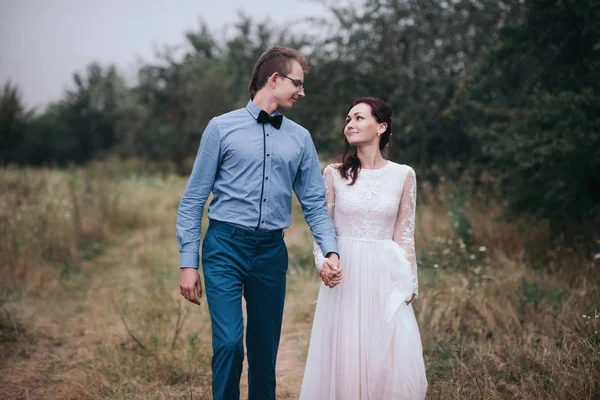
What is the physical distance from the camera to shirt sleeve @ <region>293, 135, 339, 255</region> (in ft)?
10.7

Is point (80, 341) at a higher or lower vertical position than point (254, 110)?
lower

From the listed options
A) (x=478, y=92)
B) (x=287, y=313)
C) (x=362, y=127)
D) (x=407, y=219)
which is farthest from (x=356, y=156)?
(x=478, y=92)

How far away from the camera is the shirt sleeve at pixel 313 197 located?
10.7 ft

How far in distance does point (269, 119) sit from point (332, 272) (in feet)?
3.13

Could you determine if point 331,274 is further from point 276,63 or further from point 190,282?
point 276,63

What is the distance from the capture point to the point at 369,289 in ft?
11.0

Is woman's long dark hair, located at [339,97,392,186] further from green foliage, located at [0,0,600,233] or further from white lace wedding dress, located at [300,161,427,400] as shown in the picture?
green foliage, located at [0,0,600,233]

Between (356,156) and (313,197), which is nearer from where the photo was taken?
(313,197)

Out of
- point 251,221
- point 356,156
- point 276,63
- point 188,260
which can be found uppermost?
point 276,63

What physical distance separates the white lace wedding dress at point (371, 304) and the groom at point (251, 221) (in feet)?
0.81

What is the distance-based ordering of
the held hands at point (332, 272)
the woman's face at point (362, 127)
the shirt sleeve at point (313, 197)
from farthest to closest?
the woman's face at point (362, 127) < the shirt sleeve at point (313, 197) < the held hands at point (332, 272)

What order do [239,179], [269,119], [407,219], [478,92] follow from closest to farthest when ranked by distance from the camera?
[239,179] < [269,119] < [407,219] < [478,92]

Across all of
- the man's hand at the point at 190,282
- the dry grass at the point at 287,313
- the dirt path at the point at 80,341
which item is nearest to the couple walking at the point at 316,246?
the man's hand at the point at 190,282

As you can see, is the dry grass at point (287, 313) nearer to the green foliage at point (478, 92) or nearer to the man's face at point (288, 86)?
the green foliage at point (478, 92)
